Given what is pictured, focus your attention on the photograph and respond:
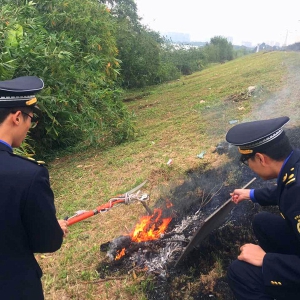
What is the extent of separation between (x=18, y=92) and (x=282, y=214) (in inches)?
67.4

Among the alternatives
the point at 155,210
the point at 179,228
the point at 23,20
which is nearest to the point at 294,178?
the point at 179,228

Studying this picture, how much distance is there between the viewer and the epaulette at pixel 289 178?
5.68 feet

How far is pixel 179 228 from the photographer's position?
347 cm

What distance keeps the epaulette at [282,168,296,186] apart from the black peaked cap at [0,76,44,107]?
59.9 inches

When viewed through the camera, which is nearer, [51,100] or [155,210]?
[155,210]

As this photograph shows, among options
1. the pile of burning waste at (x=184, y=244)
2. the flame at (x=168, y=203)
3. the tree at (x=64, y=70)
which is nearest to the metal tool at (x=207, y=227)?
the pile of burning waste at (x=184, y=244)

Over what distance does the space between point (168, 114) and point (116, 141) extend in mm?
3274

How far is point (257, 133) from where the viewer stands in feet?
6.26

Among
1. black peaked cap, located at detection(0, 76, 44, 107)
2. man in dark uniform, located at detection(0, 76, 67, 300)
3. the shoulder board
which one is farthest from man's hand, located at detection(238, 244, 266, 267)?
black peaked cap, located at detection(0, 76, 44, 107)

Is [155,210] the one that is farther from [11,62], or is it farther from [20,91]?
[11,62]

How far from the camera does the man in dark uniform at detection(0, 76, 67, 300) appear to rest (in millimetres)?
1455

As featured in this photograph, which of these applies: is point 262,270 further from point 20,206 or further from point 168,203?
point 168,203

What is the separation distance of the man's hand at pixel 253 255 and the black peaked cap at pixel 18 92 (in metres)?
1.65

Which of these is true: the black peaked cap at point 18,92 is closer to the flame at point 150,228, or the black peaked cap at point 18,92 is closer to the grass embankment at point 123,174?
the grass embankment at point 123,174
